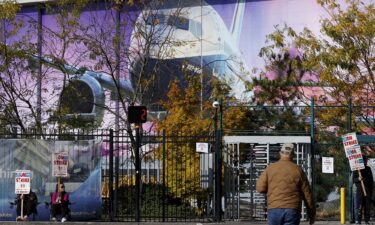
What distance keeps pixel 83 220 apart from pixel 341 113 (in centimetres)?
896

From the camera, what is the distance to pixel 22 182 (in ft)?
53.1

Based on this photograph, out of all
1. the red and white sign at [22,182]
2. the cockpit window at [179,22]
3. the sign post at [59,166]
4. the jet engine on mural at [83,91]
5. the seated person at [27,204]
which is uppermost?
the cockpit window at [179,22]

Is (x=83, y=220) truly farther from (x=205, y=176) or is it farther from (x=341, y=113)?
(x=341, y=113)

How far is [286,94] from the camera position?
21.7 metres

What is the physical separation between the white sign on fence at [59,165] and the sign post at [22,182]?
0.68 metres

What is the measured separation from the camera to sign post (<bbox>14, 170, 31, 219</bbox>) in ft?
52.9

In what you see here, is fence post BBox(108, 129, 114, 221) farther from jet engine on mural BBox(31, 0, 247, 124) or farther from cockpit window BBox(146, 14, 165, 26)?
cockpit window BBox(146, 14, 165, 26)

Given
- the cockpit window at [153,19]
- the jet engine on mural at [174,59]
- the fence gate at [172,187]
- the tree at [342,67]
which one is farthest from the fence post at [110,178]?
the cockpit window at [153,19]

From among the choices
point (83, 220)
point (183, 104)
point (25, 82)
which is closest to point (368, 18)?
point (183, 104)

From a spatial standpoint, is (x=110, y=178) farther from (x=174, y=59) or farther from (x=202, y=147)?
(x=174, y=59)

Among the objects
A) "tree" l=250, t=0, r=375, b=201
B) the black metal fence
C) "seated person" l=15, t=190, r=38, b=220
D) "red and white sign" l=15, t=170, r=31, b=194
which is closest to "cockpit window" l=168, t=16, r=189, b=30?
"tree" l=250, t=0, r=375, b=201

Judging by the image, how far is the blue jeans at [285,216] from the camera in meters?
7.62

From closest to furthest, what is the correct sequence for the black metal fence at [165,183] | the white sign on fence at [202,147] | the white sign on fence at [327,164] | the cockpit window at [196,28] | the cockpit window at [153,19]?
the white sign on fence at [327,164] < the white sign on fence at [202,147] < the black metal fence at [165,183] < the cockpit window at [153,19] < the cockpit window at [196,28]

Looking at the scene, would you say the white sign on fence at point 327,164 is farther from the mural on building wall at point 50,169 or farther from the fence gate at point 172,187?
the mural on building wall at point 50,169
